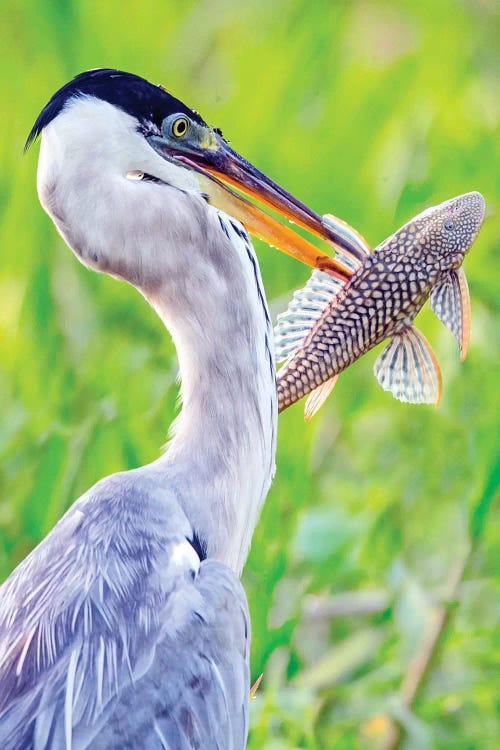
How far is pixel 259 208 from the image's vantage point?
1360 mm

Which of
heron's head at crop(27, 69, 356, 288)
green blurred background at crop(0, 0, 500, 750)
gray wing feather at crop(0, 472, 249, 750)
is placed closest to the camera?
gray wing feather at crop(0, 472, 249, 750)

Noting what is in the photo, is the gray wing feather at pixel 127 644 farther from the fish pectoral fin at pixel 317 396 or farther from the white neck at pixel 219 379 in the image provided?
the fish pectoral fin at pixel 317 396

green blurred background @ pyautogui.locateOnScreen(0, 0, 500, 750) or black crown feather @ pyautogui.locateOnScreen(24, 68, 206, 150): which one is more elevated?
black crown feather @ pyautogui.locateOnScreen(24, 68, 206, 150)

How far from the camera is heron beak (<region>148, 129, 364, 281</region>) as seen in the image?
135cm

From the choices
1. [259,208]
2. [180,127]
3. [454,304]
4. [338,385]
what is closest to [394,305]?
[454,304]

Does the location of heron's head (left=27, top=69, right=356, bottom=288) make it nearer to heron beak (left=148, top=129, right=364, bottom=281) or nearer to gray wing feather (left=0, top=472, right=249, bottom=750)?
heron beak (left=148, top=129, right=364, bottom=281)

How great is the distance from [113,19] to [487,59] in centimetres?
124

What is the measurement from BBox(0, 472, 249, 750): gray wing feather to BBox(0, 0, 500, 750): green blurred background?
1.77 ft

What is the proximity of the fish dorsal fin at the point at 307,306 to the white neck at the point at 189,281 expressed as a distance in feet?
0.11

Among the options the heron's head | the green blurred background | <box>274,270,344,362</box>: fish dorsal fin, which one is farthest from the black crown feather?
the green blurred background

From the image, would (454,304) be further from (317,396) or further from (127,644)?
(127,644)

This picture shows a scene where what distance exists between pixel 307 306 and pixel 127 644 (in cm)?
42

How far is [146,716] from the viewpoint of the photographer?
1.16 m

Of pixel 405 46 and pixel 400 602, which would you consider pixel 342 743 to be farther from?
pixel 405 46
